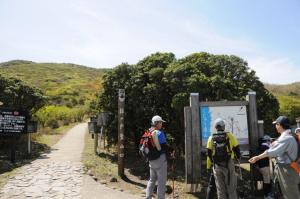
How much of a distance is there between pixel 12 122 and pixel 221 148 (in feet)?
28.5

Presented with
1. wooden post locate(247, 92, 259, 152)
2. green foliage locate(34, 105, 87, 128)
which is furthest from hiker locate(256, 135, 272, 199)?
green foliage locate(34, 105, 87, 128)

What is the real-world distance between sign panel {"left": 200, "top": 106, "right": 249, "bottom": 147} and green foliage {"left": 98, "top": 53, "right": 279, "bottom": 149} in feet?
7.85

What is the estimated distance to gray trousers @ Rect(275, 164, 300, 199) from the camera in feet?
20.4

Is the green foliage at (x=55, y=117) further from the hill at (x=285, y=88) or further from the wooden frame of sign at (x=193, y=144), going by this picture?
the hill at (x=285, y=88)

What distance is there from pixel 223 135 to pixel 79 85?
6200 centimetres

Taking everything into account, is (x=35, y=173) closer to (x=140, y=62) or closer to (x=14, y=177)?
(x=14, y=177)

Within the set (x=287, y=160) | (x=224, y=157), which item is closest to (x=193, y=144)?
(x=224, y=157)

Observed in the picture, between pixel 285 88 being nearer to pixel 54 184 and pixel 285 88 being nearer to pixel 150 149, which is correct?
pixel 54 184

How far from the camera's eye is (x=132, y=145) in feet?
52.1

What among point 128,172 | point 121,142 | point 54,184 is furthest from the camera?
point 128,172

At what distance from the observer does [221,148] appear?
6957 millimetres

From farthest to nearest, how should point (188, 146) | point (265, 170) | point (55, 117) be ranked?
1. point (55, 117)
2. point (188, 146)
3. point (265, 170)

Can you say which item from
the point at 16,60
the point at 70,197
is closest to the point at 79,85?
the point at 16,60

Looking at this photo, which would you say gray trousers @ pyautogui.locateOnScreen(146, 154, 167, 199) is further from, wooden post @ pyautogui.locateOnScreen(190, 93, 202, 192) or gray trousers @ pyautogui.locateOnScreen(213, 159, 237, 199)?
wooden post @ pyautogui.locateOnScreen(190, 93, 202, 192)
